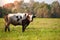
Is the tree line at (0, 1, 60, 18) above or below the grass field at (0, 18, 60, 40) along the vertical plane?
above

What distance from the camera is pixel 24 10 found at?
2.38 m

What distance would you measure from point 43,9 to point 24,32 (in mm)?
402

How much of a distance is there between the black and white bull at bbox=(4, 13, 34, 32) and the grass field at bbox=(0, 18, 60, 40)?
5cm

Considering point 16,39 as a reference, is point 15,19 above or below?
above

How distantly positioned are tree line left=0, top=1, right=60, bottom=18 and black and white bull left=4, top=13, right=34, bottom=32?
0.18 ft

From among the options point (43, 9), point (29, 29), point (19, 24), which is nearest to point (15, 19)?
point (19, 24)

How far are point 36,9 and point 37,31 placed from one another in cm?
30

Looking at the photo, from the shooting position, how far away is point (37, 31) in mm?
2363

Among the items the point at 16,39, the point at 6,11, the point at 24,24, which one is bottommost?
the point at 16,39

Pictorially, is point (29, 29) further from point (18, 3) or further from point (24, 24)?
point (18, 3)

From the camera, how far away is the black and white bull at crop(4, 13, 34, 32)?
7.76 feet

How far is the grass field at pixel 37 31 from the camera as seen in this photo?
232 centimetres

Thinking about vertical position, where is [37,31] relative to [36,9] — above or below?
below

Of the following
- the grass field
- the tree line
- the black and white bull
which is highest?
the tree line
